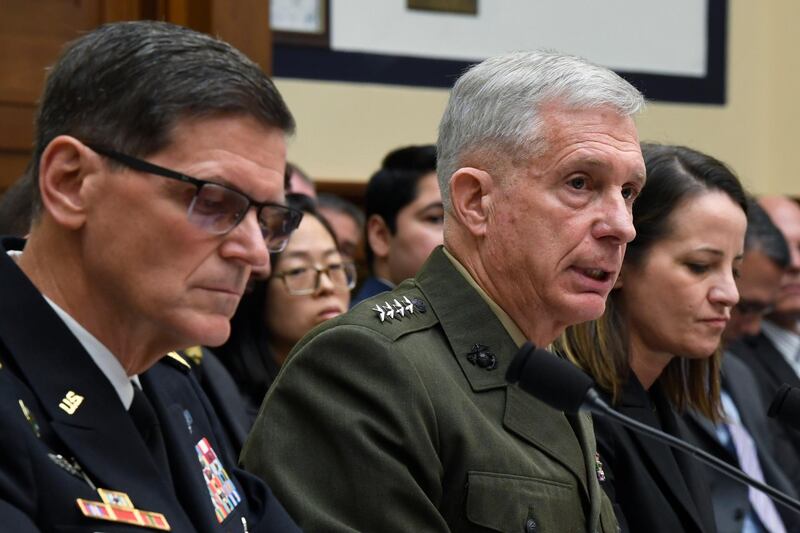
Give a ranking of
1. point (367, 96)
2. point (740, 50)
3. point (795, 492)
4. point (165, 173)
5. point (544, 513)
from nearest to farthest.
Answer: point (165, 173) → point (544, 513) → point (795, 492) → point (367, 96) → point (740, 50)

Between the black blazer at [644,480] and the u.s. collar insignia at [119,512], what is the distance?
1081 millimetres

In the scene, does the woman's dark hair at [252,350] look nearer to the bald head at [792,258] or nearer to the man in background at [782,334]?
the man in background at [782,334]

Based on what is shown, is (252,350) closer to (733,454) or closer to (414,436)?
(733,454)

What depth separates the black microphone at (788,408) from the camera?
72.1 inches

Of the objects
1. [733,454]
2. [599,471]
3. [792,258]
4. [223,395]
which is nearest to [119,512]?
[599,471]

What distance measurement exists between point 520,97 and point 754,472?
166cm

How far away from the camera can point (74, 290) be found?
4.96ft

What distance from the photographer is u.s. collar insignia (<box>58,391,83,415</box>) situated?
4.78ft

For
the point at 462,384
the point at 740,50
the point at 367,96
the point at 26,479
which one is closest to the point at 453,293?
the point at 462,384

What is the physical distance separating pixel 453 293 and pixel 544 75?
35cm

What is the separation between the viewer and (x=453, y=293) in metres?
2.05

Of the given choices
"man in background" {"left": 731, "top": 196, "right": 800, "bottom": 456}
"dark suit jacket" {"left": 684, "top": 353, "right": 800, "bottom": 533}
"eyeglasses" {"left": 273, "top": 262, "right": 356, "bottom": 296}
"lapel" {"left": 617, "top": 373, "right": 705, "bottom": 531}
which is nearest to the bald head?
"man in background" {"left": 731, "top": 196, "right": 800, "bottom": 456}

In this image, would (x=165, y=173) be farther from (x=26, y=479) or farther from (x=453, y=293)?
(x=453, y=293)

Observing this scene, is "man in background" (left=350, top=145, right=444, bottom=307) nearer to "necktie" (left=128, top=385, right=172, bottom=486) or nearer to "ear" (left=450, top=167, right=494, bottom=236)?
"ear" (left=450, top=167, right=494, bottom=236)
